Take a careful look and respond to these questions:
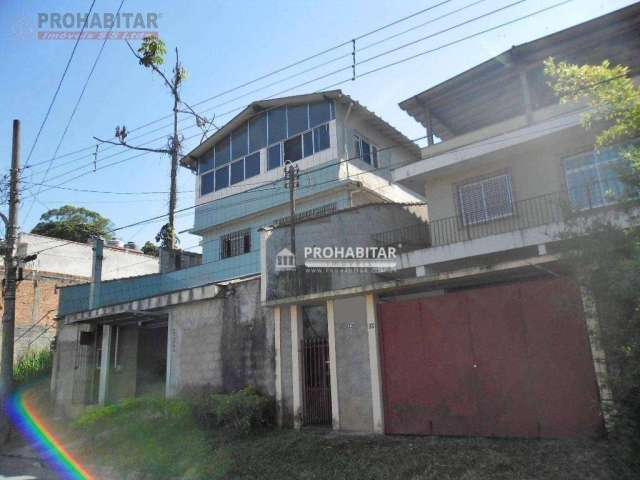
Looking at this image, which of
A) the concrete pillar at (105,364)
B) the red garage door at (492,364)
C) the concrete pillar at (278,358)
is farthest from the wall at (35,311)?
the red garage door at (492,364)

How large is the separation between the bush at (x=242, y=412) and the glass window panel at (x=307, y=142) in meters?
9.32

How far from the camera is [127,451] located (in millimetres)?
10836

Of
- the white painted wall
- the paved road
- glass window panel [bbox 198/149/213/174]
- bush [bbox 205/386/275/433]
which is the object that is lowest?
the paved road

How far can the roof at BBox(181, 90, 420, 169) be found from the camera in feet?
57.6

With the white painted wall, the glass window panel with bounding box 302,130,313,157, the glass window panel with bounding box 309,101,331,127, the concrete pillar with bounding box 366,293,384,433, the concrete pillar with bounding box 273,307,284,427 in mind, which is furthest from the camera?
the white painted wall

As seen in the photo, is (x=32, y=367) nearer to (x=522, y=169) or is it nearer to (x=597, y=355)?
(x=522, y=169)

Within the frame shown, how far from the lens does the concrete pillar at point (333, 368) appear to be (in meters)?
10.3

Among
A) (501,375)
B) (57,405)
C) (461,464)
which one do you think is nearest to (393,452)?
(461,464)

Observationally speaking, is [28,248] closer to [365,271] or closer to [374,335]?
[365,271]

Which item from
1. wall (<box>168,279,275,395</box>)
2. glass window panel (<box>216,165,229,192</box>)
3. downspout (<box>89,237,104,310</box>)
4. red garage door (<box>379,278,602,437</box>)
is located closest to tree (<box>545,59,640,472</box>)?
red garage door (<box>379,278,602,437</box>)

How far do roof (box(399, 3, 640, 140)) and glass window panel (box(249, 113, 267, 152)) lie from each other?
6.19 m

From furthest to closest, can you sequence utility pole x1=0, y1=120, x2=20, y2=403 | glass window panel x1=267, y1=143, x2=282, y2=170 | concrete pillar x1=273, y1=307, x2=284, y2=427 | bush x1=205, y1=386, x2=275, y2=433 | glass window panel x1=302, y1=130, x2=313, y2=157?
glass window panel x1=267, y1=143, x2=282, y2=170, glass window panel x1=302, y1=130, x2=313, y2=157, utility pole x1=0, y1=120, x2=20, y2=403, concrete pillar x1=273, y1=307, x2=284, y2=427, bush x1=205, y1=386, x2=275, y2=433

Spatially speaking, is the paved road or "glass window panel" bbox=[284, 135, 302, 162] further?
"glass window panel" bbox=[284, 135, 302, 162]

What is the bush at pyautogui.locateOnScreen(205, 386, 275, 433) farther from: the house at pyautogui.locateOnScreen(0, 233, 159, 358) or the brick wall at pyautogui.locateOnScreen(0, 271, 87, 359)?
the brick wall at pyautogui.locateOnScreen(0, 271, 87, 359)
